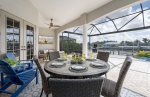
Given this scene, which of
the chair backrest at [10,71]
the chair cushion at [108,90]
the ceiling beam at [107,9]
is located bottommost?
the chair cushion at [108,90]

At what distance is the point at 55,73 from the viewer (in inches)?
70.1

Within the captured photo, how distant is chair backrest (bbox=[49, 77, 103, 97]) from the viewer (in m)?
1.00

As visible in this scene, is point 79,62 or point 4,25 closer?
point 79,62

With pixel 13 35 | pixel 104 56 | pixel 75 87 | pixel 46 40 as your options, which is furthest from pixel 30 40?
pixel 75 87

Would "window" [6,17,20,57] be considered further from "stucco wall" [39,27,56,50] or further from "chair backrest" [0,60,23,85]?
"stucco wall" [39,27,56,50]

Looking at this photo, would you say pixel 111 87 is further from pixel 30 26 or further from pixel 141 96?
pixel 30 26

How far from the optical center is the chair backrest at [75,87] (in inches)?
39.4

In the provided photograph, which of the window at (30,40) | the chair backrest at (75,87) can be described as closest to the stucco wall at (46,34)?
the window at (30,40)

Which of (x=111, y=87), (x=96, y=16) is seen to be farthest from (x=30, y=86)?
(x=96, y=16)

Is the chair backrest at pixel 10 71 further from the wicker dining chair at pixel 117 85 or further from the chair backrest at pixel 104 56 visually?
the chair backrest at pixel 104 56

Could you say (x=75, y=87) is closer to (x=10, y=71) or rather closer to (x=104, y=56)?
(x=10, y=71)

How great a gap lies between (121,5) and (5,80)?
379 centimetres

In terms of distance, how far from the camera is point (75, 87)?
40.0 inches

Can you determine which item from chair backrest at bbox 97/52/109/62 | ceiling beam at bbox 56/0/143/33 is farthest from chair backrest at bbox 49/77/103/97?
ceiling beam at bbox 56/0/143/33
